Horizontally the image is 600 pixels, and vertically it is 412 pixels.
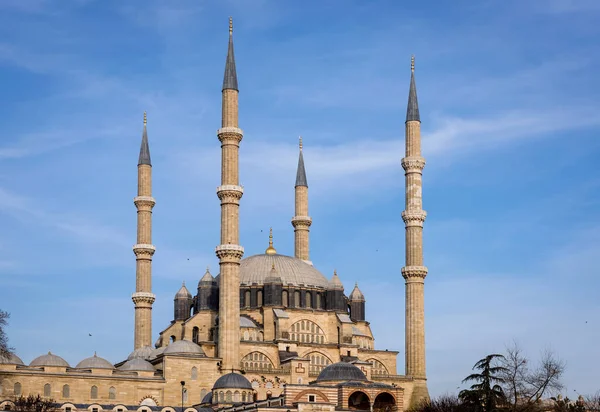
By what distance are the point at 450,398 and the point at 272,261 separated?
15646 millimetres

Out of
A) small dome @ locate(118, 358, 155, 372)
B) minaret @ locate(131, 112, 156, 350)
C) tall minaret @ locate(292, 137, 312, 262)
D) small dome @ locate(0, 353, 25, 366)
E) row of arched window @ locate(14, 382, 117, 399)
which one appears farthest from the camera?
tall minaret @ locate(292, 137, 312, 262)

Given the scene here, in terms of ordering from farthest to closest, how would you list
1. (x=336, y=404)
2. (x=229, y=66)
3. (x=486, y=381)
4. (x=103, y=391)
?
(x=229, y=66) < (x=103, y=391) < (x=336, y=404) < (x=486, y=381)

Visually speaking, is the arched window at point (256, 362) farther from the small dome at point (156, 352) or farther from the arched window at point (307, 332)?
the small dome at point (156, 352)

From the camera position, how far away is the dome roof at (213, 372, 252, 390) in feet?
193

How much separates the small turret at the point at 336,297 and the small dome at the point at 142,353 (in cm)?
1227

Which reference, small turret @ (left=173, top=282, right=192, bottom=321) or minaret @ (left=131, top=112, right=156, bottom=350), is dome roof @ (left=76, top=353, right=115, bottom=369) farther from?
small turret @ (left=173, top=282, right=192, bottom=321)

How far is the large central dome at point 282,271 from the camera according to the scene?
72312 millimetres

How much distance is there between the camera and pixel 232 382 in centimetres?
5888

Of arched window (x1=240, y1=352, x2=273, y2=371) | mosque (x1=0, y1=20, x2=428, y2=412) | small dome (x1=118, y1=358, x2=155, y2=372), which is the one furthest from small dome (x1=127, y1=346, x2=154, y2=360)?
arched window (x1=240, y1=352, x2=273, y2=371)

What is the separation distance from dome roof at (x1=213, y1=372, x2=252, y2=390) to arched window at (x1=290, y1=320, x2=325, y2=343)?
1105 cm

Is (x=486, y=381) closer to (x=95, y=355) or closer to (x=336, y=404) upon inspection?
(x=336, y=404)

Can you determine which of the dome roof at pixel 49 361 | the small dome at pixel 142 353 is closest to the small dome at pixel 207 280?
the small dome at pixel 142 353

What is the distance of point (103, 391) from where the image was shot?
202 feet

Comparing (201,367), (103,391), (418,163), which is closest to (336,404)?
(201,367)
